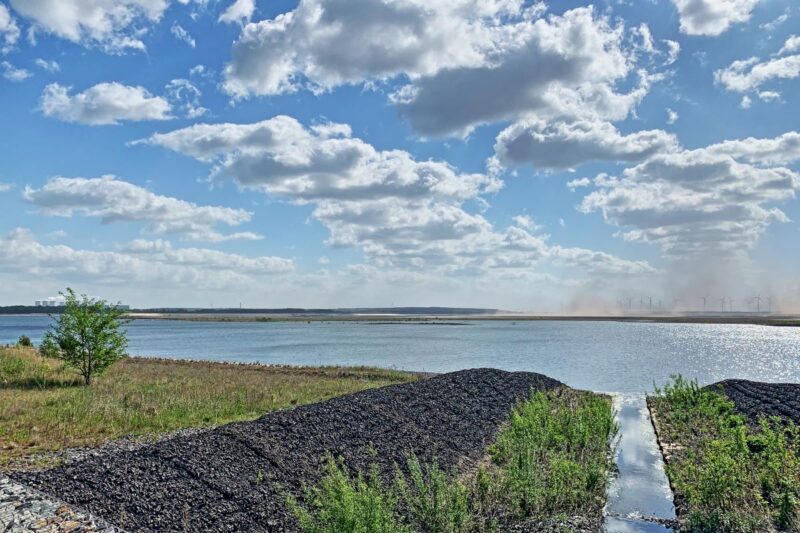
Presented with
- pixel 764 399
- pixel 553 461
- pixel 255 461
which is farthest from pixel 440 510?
pixel 764 399

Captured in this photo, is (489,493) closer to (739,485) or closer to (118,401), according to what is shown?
(739,485)

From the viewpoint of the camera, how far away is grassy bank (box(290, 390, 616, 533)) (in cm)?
838

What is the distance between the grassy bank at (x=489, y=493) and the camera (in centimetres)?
838

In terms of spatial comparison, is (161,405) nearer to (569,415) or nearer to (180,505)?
(180,505)

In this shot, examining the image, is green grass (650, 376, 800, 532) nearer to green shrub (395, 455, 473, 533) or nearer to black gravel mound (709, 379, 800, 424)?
green shrub (395, 455, 473, 533)

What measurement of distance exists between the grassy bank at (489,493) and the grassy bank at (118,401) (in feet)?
23.5

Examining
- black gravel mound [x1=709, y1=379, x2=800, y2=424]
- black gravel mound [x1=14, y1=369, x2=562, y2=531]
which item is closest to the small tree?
black gravel mound [x1=14, y1=369, x2=562, y2=531]

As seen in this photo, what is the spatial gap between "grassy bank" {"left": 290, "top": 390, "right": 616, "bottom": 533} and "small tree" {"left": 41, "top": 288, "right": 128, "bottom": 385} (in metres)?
19.3

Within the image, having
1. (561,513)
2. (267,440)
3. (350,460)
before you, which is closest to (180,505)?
(267,440)

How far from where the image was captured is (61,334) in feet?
87.1

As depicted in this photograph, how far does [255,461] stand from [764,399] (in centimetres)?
1983

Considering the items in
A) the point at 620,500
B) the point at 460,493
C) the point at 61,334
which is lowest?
the point at 620,500

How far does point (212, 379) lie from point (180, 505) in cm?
2038

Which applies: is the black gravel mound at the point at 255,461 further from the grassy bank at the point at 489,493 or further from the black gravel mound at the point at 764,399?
the black gravel mound at the point at 764,399
